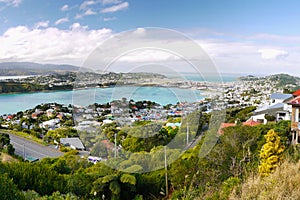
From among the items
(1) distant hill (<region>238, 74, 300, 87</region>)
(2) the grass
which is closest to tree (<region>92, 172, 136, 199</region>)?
(2) the grass

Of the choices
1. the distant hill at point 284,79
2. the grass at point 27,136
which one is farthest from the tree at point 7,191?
the distant hill at point 284,79

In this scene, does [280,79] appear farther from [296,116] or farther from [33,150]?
[296,116]

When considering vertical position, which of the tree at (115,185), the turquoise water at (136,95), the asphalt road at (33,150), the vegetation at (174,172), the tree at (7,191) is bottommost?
the asphalt road at (33,150)

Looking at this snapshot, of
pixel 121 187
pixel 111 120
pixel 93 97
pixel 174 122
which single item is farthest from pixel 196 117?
pixel 121 187

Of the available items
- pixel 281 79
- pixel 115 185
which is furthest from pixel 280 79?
pixel 115 185

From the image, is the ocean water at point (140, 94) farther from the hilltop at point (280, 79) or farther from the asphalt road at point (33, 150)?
the hilltop at point (280, 79)

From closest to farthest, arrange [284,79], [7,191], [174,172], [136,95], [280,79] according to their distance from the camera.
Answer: [7,191], [136,95], [174,172], [284,79], [280,79]

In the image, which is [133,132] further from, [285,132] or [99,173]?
[285,132]

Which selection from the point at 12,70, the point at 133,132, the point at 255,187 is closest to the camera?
the point at 255,187

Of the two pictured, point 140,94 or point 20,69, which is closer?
point 140,94
